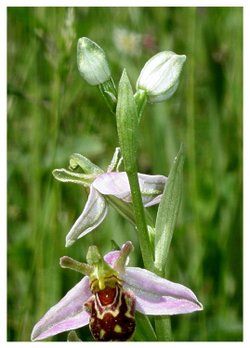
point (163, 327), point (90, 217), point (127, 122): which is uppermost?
point (127, 122)

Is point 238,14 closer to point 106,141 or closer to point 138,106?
point 106,141

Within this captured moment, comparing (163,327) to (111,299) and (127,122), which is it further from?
(127,122)

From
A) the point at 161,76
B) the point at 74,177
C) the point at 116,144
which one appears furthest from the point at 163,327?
the point at 116,144

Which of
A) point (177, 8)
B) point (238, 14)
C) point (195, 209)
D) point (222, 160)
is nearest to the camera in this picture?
point (195, 209)

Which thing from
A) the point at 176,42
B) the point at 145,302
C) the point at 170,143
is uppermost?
the point at 176,42

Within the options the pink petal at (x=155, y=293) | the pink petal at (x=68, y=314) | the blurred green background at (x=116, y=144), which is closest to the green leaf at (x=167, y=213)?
the pink petal at (x=155, y=293)

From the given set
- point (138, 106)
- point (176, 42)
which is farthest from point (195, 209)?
point (176, 42)
